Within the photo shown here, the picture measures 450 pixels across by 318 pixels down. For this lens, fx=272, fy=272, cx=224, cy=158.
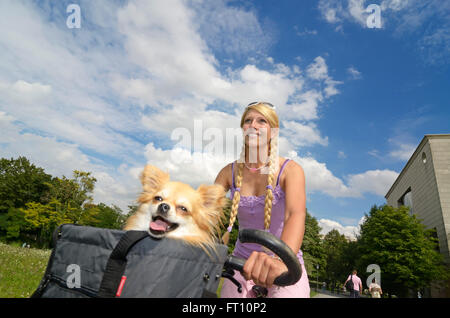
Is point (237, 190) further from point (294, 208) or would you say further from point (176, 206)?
point (176, 206)

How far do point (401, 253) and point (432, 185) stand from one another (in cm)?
1270

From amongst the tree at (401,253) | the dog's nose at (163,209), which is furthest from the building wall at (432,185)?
the dog's nose at (163,209)

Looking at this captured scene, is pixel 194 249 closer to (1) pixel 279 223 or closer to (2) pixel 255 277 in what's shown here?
(2) pixel 255 277

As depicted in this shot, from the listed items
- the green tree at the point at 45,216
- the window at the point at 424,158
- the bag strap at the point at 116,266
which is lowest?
the bag strap at the point at 116,266

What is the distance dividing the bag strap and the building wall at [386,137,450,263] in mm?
47883

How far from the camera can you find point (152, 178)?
7.06 ft

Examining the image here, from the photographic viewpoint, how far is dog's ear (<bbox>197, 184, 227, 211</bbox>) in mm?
2074

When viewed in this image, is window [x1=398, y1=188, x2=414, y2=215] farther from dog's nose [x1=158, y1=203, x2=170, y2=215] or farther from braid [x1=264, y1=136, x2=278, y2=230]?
dog's nose [x1=158, y1=203, x2=170, y2=215]

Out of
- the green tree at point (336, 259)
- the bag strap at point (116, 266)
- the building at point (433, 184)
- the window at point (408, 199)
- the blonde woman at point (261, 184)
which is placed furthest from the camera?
the green tree at point (336, 259)

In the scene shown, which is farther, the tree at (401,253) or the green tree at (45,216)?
the green tree at (45,216)

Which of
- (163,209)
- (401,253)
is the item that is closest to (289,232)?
(163,209)

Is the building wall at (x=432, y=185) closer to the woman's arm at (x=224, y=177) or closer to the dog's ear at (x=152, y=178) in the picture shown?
the woman's arm at (x=224, y=177)

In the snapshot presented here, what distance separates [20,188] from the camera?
53.4 metres

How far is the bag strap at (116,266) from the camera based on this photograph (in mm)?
1202
